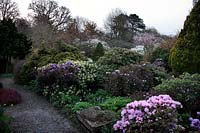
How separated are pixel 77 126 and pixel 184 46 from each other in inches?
190

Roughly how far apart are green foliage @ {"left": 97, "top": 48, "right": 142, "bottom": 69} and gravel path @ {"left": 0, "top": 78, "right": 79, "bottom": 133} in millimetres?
3229

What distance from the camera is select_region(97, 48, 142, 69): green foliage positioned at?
12.1 metres

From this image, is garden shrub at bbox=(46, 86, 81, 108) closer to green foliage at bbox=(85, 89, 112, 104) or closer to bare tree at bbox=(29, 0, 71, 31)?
green foliage at bbox=(85, 89, 112, 104)

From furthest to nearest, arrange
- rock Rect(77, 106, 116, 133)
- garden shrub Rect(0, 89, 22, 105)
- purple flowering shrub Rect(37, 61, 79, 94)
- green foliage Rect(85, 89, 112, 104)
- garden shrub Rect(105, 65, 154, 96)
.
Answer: purple flowering shrub Rect(37, 61, 79, 94) → garden shrub Rect(0, 89, 22, 105) → garden shrub Rect(105, 65, 154, 96) → green foliage Rect(85, 89, 112, 104) → rock Rect(77, 106, 116, 133)

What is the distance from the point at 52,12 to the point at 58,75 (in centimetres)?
2411

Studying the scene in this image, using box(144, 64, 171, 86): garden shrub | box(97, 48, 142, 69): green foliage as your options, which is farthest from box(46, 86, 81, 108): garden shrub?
box(144, 64, 171, 86): garden shrub

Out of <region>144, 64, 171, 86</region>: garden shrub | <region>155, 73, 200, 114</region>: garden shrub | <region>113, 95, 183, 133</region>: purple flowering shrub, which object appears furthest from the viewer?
<region>144, 64, 171, 86</region>: garden shrub

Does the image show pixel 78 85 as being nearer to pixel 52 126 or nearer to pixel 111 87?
pixel 111 87

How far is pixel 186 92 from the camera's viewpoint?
270 inches

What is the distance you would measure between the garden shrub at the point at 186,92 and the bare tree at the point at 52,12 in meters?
27.0

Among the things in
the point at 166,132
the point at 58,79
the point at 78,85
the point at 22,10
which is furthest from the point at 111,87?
the point at 22,10

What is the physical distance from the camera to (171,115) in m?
4.93

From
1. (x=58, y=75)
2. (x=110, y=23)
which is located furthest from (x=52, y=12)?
(x=58, y=75)

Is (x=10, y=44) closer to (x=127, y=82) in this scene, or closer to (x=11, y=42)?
(x=11, y=42)
